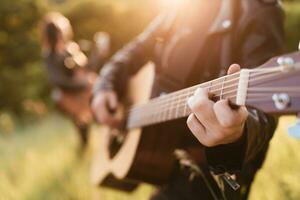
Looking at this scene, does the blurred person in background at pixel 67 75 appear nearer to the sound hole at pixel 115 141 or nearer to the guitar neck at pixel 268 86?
the sound hole at pixel 115 141

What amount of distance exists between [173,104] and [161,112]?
0.25m

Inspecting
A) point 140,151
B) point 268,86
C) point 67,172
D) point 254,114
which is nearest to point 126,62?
point 140,151

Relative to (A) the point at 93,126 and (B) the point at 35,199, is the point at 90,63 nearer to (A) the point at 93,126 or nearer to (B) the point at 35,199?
(A) the point at 93,126

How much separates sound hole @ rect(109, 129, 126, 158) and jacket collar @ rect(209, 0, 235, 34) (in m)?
1.22

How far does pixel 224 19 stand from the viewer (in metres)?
2.57

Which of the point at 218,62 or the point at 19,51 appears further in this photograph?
the point at 19,51

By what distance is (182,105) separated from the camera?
96.0 inches

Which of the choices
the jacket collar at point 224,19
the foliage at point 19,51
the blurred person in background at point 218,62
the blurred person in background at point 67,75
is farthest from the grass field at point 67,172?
the foliage at point 19,51

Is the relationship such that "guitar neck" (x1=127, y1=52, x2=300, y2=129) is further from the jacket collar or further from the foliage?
the foliage

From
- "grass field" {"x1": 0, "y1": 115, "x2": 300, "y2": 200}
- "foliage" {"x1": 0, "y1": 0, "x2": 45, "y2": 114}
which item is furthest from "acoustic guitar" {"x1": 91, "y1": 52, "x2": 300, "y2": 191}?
"foliage" {"x1": 0, "y1": 0, "x2": 45, "y2": 114}

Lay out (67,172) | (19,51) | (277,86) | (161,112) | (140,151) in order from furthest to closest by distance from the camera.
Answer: (19,51) → (67,172) → (140,151) → (161,112) → (277,86)

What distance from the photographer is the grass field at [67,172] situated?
3619 millimetres

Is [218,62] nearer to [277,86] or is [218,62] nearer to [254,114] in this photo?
[254,114]

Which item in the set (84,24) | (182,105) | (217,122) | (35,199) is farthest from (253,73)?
(84,24)
